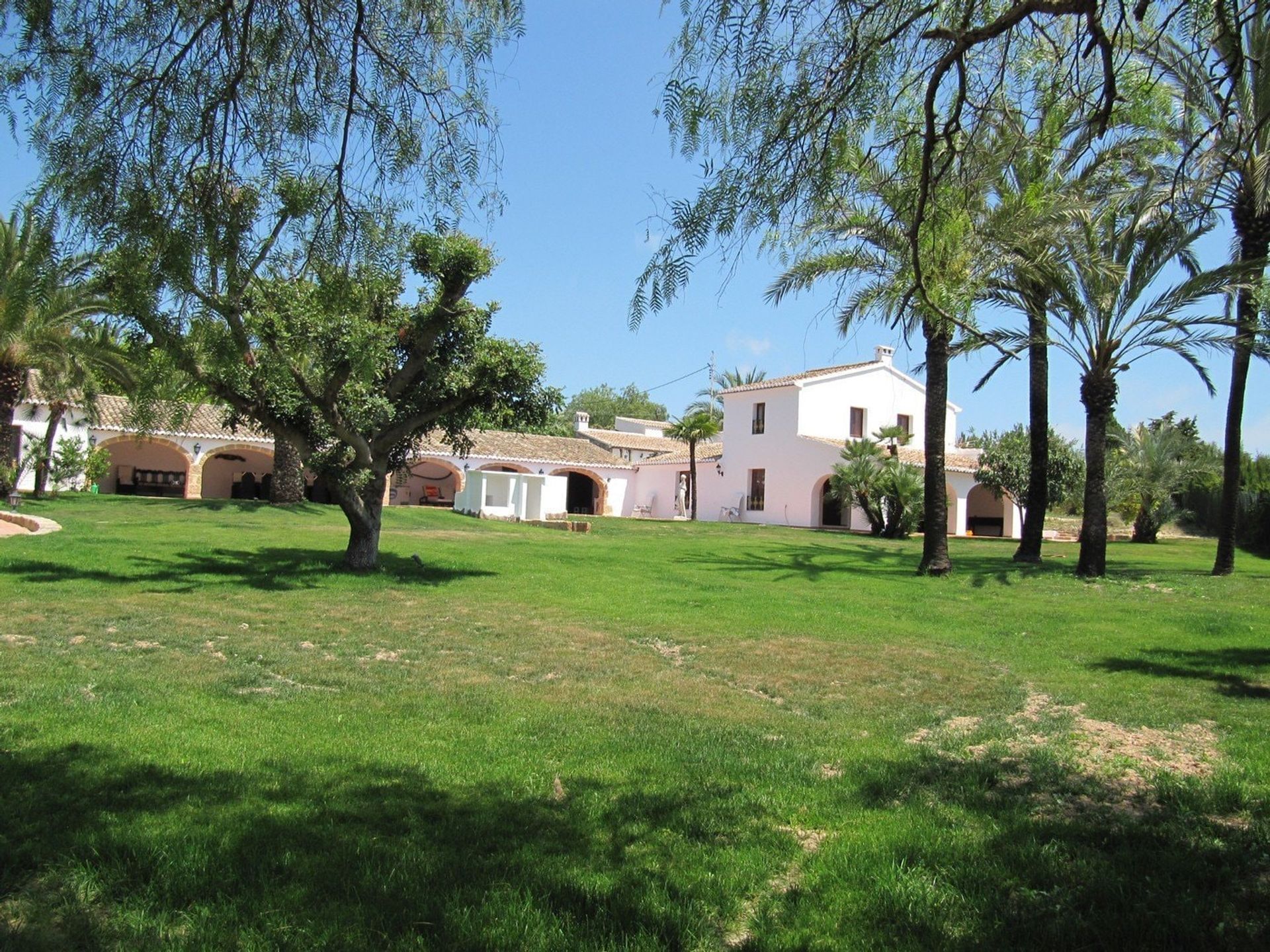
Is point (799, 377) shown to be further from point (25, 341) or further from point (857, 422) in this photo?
point (25, 341)

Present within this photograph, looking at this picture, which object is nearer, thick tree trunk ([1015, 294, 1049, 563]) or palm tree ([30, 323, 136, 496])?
thick tree trunk ([1015, 294, 1049, 563])

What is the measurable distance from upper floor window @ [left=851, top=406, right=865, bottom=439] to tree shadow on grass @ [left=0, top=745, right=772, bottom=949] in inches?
1433

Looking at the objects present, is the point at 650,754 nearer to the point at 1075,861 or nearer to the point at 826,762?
the point at 826,762

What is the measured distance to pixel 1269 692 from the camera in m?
8.20

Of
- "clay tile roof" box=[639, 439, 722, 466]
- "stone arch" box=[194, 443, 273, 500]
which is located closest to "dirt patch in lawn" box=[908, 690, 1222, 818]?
"clay tile roof" box=[639, 439, 722, 466]

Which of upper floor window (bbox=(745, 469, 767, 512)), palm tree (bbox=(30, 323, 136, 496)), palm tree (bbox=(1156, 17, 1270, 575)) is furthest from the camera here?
upper floor window (bbox=(745, 469, 767, 512))

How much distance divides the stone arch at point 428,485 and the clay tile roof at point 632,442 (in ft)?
27.0

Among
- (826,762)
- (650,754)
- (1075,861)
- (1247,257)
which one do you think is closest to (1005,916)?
(1075,861)

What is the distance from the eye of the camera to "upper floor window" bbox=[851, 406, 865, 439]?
1576 inches

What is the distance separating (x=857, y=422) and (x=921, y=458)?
3.35 m

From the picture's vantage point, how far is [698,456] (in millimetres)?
44844

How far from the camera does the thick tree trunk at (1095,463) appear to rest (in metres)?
18.8

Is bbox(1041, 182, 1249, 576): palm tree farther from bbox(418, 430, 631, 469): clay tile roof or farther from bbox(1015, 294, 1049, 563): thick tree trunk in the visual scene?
bbox(418, 430, 631, 469): clay tile roof

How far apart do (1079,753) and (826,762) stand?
1.66 metres
